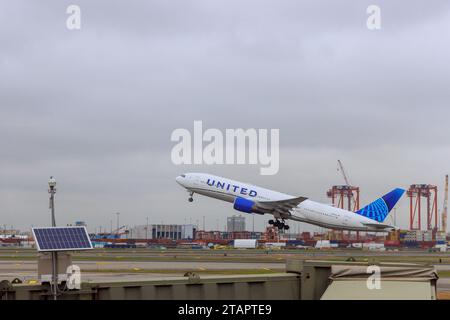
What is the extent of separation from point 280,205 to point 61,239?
72.7 metres

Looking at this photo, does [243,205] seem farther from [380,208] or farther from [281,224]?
[380,208]

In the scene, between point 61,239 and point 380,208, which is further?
point 380,208

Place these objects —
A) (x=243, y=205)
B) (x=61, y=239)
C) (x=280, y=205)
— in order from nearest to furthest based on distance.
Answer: (x=61, y=239)
(x=243, y=205)
(x=280, y=205)

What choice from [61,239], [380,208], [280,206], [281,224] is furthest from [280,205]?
[61,239]

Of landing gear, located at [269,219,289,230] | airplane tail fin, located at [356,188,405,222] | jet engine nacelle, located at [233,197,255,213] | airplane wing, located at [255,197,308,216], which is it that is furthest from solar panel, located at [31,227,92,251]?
airplane tail fin, located at [356,188,405,222]

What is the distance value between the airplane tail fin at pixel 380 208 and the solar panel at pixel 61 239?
265 ft

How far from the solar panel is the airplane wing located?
69898 mm

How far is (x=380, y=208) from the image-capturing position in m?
96.5

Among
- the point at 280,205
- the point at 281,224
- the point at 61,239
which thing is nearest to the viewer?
the point at 61,239

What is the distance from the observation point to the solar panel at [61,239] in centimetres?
1741

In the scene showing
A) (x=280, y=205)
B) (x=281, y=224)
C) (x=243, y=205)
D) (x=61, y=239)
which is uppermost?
(x=61, y=239)

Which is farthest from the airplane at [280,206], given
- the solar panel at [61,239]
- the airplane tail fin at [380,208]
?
the solar panel at [61,239]

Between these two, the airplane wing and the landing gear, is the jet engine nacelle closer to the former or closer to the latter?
the airplane wing
